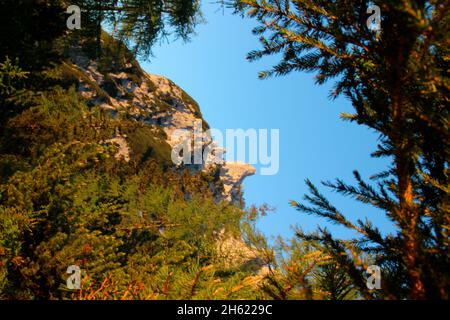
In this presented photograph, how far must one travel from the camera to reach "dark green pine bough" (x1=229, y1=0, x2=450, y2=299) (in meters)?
1.55

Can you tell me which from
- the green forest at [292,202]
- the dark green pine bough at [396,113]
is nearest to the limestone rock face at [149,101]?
the green forest at [292,202]

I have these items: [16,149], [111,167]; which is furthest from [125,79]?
[16,149]

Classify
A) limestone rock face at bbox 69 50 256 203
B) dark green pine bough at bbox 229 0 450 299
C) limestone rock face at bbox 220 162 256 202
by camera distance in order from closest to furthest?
dark green pine bough at bbox 229 0 450 299 → limestone rock face at bbox 69 50 256 203 → limestone rock face at bbox 220 162 256 202

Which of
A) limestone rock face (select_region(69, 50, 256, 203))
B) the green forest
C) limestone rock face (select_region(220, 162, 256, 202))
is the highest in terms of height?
limestone rock face (select_region(69, 50, 256, 203))

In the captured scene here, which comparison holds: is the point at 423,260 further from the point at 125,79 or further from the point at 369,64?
the point at 125,79

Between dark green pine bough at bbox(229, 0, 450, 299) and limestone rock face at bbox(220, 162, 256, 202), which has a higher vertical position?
limestone rock face at bbox(220, 162, 256, 202)

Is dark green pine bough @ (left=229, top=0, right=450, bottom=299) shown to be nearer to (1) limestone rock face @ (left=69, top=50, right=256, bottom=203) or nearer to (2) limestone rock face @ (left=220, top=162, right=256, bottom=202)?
(1) limestone rock face @ (left=69, top=50, right=256, bottom=203)

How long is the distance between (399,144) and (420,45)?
25.9 inches

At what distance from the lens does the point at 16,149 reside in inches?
346

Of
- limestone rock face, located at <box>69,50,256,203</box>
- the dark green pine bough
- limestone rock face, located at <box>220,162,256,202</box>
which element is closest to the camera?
the dark green pine bough

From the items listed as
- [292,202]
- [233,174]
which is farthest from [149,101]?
[292,202]

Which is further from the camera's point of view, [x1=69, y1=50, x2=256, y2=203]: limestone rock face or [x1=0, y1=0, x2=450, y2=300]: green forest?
[x1=69, y1=50, x2=256, y2=203]: limestone rock face

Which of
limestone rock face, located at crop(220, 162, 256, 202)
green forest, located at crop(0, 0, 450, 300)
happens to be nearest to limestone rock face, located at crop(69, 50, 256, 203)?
limestone rock face, located at crop(220, 162, 256, 202)

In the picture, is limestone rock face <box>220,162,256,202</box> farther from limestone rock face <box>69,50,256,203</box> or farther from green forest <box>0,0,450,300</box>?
green forest <box>0,0,450,300</box>
